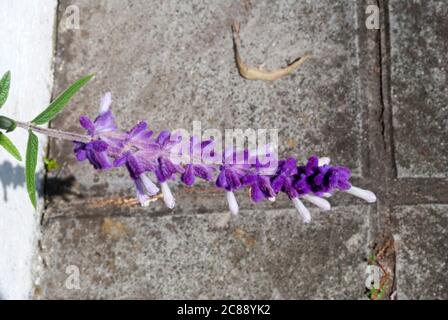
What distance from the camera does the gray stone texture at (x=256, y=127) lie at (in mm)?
3588

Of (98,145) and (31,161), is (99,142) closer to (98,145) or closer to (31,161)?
(98,145)

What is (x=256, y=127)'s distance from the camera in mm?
3709

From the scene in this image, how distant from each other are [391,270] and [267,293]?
2.46 ft

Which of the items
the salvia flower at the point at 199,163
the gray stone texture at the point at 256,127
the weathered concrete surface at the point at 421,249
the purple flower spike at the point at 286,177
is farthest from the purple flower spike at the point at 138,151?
the weathered concrete surface at the point at 421,249

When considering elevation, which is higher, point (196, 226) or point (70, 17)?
point (70, 17)

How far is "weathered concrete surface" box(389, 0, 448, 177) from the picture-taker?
143 inches

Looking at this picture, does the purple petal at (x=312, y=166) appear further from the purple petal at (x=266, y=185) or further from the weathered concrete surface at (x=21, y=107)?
the weathered concrete surface at (x=21, y=107)

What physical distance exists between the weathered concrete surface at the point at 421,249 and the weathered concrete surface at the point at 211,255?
8.9 inches

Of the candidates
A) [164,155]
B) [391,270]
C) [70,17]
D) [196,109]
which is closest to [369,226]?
[391,270]

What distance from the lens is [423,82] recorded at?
146 inches
